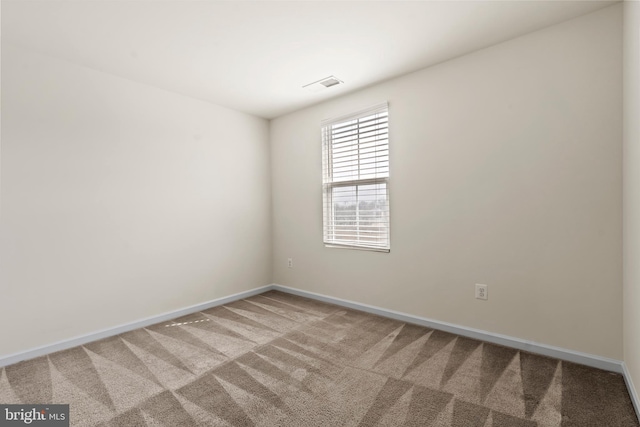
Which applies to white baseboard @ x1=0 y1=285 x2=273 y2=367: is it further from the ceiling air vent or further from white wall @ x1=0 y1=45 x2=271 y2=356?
the ceiling air vent

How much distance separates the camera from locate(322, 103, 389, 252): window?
10.8 ft

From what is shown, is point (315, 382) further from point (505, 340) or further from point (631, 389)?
point (631, 389)

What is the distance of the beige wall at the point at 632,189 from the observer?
5.50 ft

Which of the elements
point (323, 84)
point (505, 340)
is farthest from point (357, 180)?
point (505, 340)

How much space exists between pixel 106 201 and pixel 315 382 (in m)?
2.52

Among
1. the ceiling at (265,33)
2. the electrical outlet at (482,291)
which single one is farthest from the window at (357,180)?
the electrical outlet at (482,291)

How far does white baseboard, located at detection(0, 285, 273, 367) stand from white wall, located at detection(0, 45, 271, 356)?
5cm

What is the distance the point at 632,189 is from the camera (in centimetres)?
180

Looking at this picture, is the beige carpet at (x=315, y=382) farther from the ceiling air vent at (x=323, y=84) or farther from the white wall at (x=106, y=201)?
the ceiling air vent at (x=323, y=84)

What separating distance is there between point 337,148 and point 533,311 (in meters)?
2.53

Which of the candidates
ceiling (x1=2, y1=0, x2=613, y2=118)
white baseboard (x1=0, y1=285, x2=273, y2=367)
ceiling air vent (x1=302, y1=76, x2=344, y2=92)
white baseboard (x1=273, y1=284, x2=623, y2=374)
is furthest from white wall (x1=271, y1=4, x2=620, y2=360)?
white baseboard (x1=0, y1=285, x2=273, y2=367)

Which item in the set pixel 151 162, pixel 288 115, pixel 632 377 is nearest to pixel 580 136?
pixel 632 377

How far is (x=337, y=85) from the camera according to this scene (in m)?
3.31

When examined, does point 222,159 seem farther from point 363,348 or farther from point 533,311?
point 533,311
